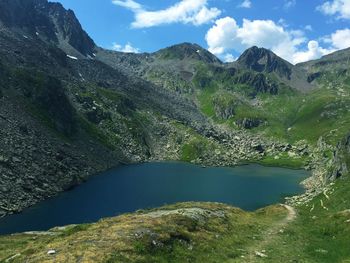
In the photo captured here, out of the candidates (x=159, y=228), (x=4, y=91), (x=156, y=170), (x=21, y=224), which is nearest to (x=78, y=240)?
(x=159, y=228)

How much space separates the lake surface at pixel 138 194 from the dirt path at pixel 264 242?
57.1 m

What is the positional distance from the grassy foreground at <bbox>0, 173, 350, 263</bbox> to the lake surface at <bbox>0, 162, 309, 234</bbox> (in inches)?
Answer: 2000

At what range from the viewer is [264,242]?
40812 millimetres

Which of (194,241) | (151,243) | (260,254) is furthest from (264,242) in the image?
(151,243)

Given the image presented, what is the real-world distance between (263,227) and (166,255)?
22.7m

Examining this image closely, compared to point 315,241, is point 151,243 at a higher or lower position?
higher

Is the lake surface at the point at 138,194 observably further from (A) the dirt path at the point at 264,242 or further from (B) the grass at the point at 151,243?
(B) the grass at the point at 151,243

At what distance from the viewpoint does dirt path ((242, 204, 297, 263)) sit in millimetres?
33744

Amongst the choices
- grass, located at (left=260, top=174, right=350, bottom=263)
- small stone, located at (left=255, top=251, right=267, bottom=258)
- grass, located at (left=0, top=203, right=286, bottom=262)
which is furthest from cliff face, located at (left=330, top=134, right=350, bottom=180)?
small stone, located at (left=255, top=251, right=267, bottom=258)

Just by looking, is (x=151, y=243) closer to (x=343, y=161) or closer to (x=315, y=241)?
(x=315, y=241)

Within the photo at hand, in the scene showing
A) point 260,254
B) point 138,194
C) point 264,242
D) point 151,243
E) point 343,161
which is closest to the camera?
point 151,243

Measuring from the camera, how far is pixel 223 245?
36.2 metres

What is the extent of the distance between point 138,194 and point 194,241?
10552 centimetres

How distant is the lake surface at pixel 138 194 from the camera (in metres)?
102
